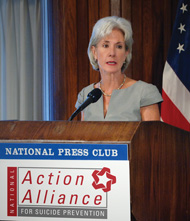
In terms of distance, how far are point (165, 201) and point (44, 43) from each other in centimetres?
246

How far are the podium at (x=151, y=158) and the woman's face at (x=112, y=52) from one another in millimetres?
808

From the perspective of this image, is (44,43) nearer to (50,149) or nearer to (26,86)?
(26,86)

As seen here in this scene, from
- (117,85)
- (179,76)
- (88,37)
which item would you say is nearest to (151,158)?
(117,85)

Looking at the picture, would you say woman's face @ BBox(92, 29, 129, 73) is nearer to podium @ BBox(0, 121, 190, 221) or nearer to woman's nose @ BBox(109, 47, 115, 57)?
woman's nose @ BBox(109, 47, 115, 57)

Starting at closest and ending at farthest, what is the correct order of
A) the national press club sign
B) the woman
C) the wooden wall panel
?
the national press club sign → the woman → the wooden wall panel

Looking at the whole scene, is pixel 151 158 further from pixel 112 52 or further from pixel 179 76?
pixel 179 76

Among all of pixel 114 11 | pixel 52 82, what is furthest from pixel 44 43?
pixel 114 11

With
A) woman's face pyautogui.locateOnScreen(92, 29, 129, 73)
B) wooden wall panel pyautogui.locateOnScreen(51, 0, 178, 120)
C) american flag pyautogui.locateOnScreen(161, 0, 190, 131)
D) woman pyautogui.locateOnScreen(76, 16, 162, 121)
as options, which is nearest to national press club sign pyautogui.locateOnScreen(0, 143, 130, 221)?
woman pyautogui.locateOnScreen(76, 16, 162, 121)

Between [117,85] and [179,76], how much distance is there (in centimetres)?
78

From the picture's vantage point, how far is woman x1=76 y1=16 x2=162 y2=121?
5.30 feet

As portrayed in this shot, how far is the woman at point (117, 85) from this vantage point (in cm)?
162

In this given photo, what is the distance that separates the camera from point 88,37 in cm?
283

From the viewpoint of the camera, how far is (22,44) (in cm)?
308

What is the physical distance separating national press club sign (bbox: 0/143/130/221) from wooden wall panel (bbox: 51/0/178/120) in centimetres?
190
